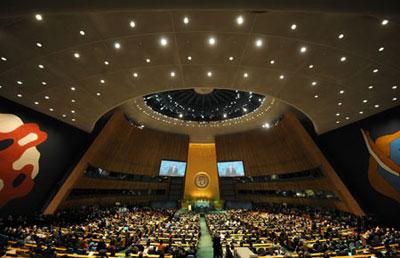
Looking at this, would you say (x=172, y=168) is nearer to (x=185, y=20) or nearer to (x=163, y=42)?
(x=163, y=42)

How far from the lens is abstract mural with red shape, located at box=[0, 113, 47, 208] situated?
46.7 ft

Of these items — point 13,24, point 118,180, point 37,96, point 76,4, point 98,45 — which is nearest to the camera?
point 76,4

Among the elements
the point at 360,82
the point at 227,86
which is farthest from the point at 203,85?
the point at 360,82

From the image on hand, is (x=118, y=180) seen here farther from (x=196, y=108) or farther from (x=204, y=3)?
(x=204, y=3)

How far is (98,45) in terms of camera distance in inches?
390

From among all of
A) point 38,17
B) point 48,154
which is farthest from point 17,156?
point 38,17

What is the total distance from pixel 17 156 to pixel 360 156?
28.7 m

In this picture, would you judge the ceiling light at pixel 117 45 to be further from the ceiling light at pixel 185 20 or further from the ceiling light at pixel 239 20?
the ceiling light at pixel 239 20

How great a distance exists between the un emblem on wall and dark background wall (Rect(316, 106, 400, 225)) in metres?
24.1

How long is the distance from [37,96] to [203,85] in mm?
12216

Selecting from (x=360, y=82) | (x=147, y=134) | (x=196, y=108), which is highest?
(x=196, y=108)

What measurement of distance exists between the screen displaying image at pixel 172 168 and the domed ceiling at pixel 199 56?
699 inches

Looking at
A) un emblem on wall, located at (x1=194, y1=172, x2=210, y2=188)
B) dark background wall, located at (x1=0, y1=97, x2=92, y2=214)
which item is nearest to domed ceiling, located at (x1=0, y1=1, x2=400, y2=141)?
dark background wall, located at (x1=0, y1=97, x2=92, y2=214)

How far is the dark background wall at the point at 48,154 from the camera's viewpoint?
610 inches
